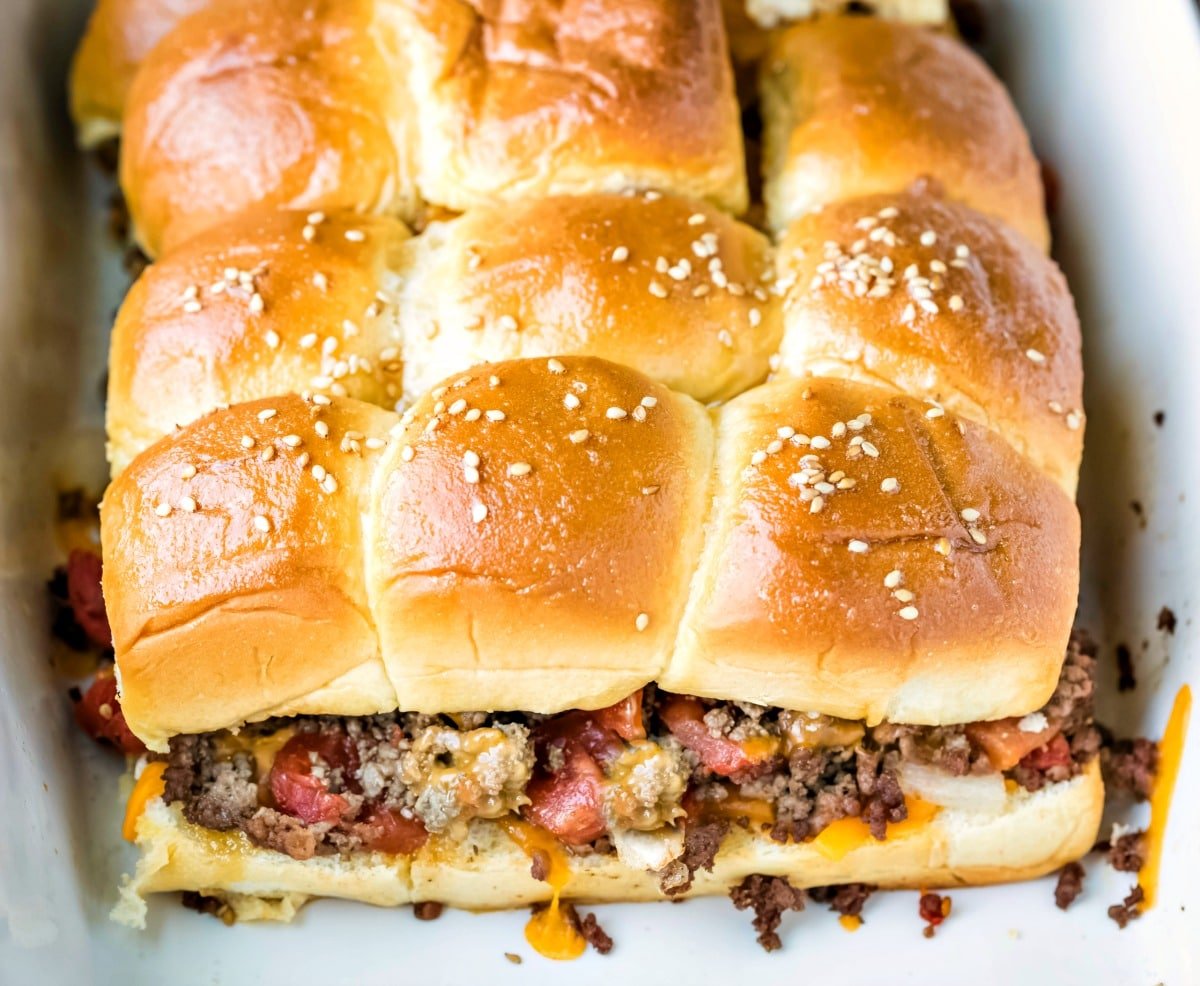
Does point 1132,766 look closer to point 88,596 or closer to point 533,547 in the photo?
point 533,547

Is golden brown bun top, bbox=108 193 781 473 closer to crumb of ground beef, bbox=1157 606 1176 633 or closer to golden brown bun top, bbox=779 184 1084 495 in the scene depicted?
golden brown bun top, bbox=779 184 1084 495

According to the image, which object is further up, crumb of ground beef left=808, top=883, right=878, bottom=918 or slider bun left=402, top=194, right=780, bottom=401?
slider bun left=402, top=194, right=780, bottom=401

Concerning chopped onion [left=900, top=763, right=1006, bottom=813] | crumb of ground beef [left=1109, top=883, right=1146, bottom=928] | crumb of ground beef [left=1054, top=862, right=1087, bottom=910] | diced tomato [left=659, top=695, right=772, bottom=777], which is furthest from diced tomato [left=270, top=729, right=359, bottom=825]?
crumb of ground beef [left=1109, top=883, right=1146, bottom=928]

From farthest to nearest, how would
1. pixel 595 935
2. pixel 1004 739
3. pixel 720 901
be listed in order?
pixel 720 901 → pixel 595 935 → pixel 1004 739

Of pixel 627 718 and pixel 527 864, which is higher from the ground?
pixel 627 718

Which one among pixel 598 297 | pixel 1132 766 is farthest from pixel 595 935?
pixel 598 297

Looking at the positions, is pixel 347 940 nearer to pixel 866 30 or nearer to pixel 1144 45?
pixel 866 30

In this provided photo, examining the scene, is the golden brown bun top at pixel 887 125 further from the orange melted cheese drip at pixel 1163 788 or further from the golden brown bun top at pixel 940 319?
the orange melted cheese drip at pixel 1163 788
